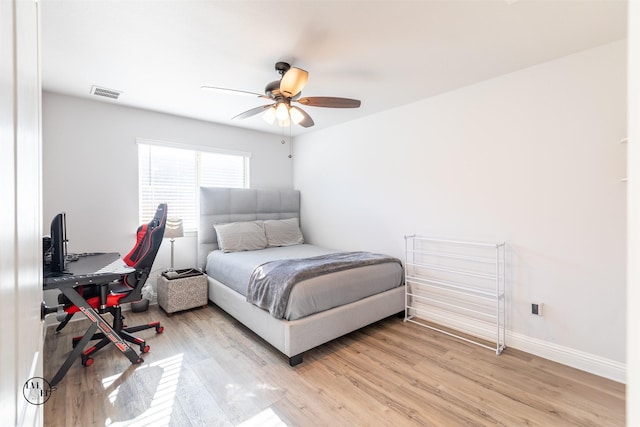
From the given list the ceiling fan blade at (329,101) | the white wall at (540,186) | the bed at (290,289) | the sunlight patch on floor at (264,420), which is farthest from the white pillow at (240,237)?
the sunlight patch on floor at (264,420)

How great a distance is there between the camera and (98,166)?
11.4 feet

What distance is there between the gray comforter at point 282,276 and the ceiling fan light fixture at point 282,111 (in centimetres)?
137

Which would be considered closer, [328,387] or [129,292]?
[328,387]

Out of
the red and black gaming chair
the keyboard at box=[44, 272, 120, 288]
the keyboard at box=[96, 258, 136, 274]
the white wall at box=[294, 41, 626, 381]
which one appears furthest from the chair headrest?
the white wall at box=[294, 41, 626, 381]

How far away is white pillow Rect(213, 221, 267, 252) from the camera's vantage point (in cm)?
395

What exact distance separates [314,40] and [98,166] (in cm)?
301

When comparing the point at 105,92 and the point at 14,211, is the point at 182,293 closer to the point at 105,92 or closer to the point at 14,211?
the point at 105,92

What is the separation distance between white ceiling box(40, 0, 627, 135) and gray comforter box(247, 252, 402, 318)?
183 centimetres

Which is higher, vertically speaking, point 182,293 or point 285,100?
point 285,100

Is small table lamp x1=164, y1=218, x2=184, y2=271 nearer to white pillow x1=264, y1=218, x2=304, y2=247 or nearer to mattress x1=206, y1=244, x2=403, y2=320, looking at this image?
mattress x1=206, y1=244, x2=403, y2=320

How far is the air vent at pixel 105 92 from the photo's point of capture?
3.09 metres

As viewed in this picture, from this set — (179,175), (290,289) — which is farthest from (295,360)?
(179,175)
